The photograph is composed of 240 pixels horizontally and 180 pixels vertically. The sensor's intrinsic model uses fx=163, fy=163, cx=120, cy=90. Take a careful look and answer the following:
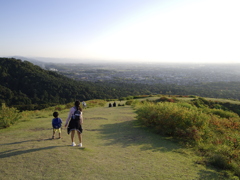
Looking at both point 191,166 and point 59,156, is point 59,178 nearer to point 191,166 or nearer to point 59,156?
point 59,156

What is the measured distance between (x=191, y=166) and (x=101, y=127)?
16.4ft

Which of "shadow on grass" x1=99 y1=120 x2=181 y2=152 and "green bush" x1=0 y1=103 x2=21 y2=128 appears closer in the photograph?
"shadow on grass" x1=99 y1=120 x2=181 y2=152

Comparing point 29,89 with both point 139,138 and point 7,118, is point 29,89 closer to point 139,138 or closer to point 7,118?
point 7,118

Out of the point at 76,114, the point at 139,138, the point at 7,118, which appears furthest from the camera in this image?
the point at 7,118

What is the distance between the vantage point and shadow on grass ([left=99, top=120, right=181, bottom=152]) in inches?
241

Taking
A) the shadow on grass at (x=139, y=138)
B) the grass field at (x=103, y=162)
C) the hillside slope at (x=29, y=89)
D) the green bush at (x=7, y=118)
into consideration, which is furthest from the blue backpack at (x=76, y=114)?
the hillside slope at (x=29, y=89)

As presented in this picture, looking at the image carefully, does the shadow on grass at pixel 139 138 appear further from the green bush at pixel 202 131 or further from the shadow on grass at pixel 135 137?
the green bush at pixel 202 131

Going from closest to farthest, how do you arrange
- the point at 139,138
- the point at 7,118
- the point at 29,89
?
the point at 139,138
the point at 7,118
the point at 29,89

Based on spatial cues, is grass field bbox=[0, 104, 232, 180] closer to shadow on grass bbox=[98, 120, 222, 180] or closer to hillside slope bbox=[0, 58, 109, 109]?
shadow on grass bbox=[98, 120, 222, 180]

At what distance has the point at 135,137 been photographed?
7109 mm

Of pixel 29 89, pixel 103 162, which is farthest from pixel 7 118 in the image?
pixel 29 89

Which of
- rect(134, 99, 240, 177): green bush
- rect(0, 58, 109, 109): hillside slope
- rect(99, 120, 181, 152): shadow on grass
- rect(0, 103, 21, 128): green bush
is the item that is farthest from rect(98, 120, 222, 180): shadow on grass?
rect(0, 58, 109, 109): hillside slope

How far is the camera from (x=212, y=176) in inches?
158

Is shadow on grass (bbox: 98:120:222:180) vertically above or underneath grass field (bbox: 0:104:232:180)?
underneath
